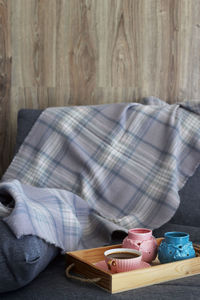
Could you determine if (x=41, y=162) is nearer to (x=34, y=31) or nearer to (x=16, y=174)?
(x=16, y=174)

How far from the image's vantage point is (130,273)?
44.0 inches

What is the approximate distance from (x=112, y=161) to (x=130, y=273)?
0.73 metres

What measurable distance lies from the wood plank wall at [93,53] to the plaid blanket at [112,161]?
12.2 inches

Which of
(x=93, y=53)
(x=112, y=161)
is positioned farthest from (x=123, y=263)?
(x=93, y=53)

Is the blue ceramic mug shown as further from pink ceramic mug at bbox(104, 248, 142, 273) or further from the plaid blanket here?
the plaid blanket

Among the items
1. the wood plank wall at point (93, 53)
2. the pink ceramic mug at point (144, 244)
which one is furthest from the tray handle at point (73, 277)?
the wood plank wall at point (93, 53)

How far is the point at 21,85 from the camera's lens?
2.22 metres

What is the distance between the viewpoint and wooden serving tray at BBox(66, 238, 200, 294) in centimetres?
111

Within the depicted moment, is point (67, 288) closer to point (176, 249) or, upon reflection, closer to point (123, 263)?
point (123, 263)

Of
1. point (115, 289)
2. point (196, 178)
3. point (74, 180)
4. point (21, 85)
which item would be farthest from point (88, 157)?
point (115, 289)

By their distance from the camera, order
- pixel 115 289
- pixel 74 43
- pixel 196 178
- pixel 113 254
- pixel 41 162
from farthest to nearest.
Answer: pixel 74 43
pixel 41 162
pixel 196 178
pixel 113 254
pixel 115 289

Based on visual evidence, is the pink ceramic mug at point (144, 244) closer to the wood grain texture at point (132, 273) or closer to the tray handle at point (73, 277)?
the wood grain texture at point (132, 273)

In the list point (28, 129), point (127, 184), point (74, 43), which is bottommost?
point (127, 184)

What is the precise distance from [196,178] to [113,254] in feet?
2.07
